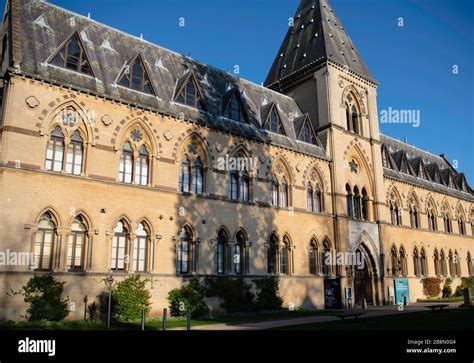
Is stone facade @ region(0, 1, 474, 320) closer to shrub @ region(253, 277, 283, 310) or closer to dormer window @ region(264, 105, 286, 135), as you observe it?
shrub @ region(253, 277, 283, 310)

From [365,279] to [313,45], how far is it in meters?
20.4

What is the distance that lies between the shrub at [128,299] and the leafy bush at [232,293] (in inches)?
184

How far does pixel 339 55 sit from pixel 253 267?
20.5 meters

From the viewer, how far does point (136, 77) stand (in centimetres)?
2481

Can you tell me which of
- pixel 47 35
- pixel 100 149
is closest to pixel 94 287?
pixel 100 149

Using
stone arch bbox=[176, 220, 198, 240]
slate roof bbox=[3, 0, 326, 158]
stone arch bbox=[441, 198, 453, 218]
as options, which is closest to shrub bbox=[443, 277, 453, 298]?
stone arch bbox=[441, 198, 453, 218]

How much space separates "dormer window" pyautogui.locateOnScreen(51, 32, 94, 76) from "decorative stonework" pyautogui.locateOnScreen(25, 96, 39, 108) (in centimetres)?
258

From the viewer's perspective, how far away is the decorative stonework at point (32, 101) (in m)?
19.7

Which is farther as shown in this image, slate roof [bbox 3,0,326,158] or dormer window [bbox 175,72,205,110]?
dormer window [bbox 175,72,205,110]

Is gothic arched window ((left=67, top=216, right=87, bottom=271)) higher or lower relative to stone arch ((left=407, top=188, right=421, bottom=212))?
lower

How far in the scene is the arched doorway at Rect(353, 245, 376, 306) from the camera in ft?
114

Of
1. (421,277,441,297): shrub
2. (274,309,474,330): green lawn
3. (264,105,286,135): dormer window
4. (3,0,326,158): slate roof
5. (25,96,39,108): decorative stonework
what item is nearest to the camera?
(274,309,474,330): green lawn

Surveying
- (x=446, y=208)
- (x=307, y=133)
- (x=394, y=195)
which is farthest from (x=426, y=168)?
(x=307, y=133)
